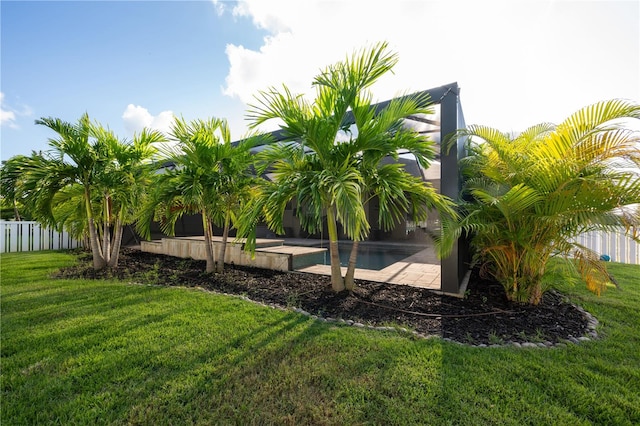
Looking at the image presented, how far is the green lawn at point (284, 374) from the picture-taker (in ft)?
5.73

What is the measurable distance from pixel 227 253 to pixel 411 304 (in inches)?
182

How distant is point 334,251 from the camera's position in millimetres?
4230

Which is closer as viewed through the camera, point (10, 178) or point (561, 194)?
point (561, 194)

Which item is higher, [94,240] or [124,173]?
[124,173]

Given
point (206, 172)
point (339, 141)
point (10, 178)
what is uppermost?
point (339, 141)

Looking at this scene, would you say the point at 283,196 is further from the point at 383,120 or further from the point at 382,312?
the point at 382,312

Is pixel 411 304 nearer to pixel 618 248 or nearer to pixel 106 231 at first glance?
pixel 106 231

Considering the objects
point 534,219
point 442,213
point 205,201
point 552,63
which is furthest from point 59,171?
point 552,63

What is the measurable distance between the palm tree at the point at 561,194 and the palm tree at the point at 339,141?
2.82 feet

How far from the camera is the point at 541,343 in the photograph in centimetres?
275

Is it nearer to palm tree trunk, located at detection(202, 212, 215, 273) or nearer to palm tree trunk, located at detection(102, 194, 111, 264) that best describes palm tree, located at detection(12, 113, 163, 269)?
palm tree trunk, located at detection(102, 194, 111, 264)

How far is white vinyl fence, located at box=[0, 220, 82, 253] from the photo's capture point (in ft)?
32.4

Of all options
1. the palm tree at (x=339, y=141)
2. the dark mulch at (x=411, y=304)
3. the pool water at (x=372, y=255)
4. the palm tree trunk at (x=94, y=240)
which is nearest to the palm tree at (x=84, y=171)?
the palm tree trunk at (x=94, y=240)

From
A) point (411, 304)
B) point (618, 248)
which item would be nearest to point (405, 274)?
point (411, 304)
